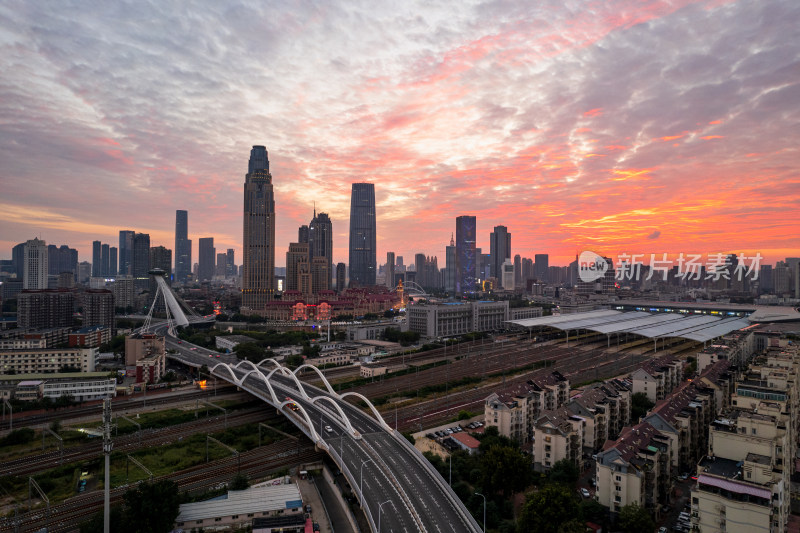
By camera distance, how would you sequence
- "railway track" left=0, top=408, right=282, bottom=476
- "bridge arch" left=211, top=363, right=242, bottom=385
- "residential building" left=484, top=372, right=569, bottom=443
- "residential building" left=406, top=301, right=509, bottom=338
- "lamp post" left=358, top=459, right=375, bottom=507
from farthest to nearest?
"residential building" left=406, top=301, right=509, bottom=338 → "bridge arch" left=211, top=363, right=242, bottom=385 → "residential building" left=484, top=372, right=569, bottom=443 → "railway track" left=0, top=408, right=282, bottom=476 → "lamp post" left=358, top=459, right=375, bottom=507

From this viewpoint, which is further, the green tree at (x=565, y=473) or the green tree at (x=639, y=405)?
the green tree at (x=639, y=405)

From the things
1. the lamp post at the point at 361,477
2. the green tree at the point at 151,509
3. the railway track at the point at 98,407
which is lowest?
the railway track at the point at 98,407

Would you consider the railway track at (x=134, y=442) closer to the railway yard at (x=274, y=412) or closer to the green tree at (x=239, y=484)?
the railway yard at (x=274, y=412)

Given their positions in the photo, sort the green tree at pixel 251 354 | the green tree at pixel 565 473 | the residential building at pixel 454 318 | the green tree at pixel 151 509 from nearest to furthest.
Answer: the green tree at pixel 151 509, the green tree at pixel 565 473, the green tree at pixel 251 354, the residential building at pixel 454 318

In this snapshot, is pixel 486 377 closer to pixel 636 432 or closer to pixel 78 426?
pixel 636 432

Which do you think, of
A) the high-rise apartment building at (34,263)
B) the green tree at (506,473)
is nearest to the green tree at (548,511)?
the green tree at (506,473)

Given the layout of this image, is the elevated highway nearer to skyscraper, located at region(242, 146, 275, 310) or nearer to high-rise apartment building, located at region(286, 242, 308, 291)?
skyscraper, located at region(242, 146, 275, 310)
